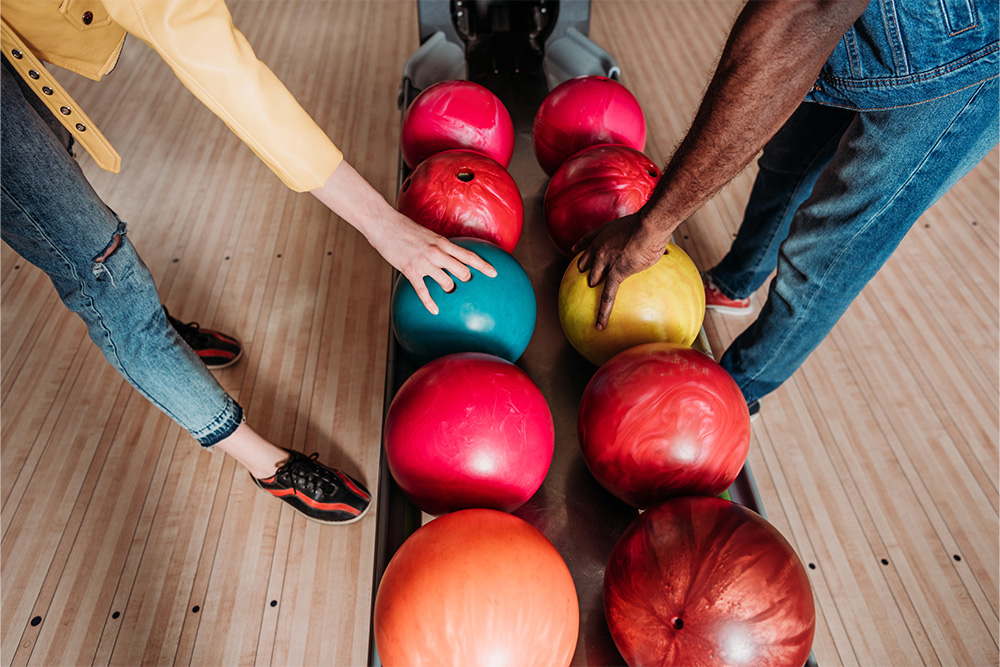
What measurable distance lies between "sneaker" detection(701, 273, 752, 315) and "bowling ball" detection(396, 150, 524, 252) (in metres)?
0.79

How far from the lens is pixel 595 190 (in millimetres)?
1192

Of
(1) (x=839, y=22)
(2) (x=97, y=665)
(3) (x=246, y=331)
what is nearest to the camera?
(1) (x=839, y=22)

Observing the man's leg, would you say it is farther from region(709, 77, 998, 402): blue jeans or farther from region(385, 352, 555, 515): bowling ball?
region(385, 352, 555, 515): bowling ball

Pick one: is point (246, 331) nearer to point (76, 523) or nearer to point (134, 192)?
point (76, 523)

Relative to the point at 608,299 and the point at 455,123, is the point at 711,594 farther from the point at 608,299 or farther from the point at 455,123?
the point at 455,123

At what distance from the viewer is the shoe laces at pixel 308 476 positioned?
4.41ft

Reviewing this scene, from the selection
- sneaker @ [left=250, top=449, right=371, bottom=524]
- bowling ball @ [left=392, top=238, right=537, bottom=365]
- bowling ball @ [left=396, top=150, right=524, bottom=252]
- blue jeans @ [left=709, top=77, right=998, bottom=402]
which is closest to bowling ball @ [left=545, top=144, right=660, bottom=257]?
bowling ball @ [left=396, top=150, right=524, bottom=252]

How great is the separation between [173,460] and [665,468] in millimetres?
1219

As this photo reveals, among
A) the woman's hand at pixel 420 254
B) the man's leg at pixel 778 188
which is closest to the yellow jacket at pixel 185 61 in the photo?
the woman's hand at pixel 420 254

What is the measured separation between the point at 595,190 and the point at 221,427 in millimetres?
835

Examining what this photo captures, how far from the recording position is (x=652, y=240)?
92cm

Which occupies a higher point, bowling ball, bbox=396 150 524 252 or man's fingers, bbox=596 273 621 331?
bowling ball, bbox=396 150 524 252

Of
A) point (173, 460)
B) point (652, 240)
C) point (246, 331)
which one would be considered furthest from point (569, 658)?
point (246, 331)

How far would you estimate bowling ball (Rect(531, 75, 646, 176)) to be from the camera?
1.39 m
